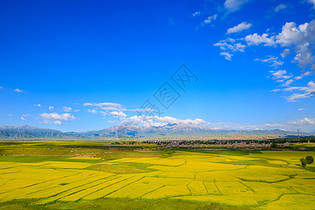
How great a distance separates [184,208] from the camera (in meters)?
23.3

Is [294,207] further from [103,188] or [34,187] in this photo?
[34,187]

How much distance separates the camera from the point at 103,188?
31.9 metres

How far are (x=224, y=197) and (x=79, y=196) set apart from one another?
2102cm

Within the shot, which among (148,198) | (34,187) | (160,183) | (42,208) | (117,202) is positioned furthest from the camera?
(160,183)

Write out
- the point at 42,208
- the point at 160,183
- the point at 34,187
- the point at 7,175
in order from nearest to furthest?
1. the point at 42,208
2. the point at 34,187
3. the point at 160,183
4. the point at 7,175

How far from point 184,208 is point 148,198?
585 centimetres

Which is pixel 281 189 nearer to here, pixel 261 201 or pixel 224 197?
pixel 261 201

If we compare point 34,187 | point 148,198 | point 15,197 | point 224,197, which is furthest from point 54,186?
point 224,197

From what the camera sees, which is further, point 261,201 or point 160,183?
point 160,183

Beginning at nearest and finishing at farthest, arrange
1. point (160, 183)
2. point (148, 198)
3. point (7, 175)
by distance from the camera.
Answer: point (148, 198) → point (160, 183) → point (7, 175)

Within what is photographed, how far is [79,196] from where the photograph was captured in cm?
2733

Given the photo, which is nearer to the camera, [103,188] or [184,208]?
[184,208]

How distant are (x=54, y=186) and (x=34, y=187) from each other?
119 inches

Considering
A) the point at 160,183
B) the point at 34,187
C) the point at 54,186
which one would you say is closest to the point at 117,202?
the point at 160,183
